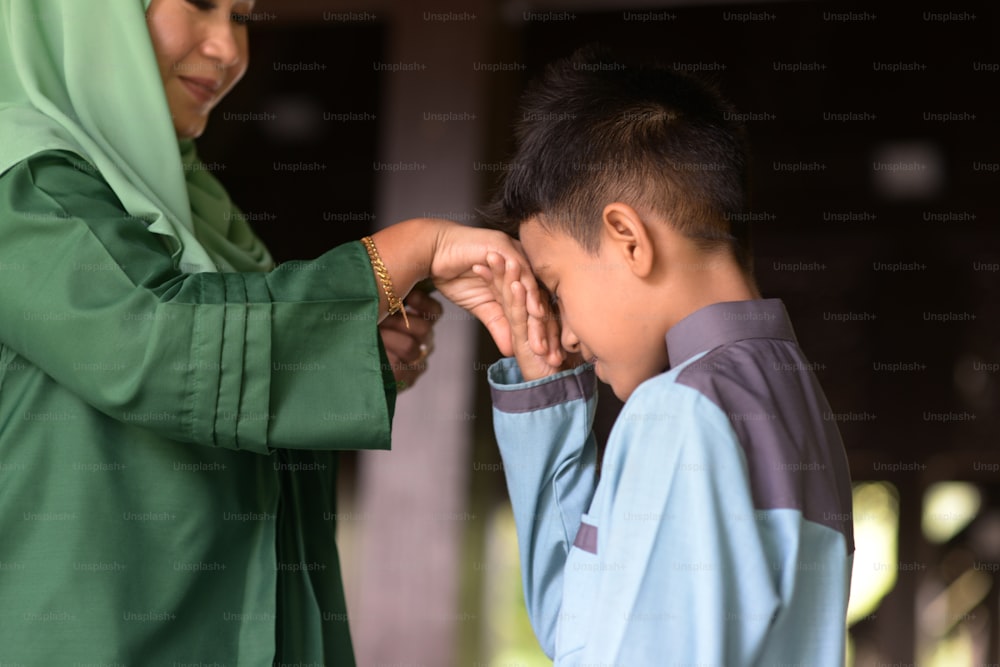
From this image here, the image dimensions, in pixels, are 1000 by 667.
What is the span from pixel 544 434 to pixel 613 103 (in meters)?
0.42

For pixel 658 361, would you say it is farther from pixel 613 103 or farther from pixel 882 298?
pixel 882 298

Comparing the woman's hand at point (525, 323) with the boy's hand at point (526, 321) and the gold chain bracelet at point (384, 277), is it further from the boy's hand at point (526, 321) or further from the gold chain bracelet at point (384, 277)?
the gold chain bracelet at point (384, 277)

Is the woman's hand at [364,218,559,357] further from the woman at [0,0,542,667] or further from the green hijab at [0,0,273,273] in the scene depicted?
the green hijab at [0,0,273,273]

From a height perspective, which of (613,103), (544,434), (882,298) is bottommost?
(544,434)

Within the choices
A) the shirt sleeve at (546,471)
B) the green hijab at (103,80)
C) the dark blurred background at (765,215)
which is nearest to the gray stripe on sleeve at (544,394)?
the shirt sleeve at (546,471)

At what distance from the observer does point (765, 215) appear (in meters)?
5.76

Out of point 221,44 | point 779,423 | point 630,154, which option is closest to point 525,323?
point 630,154

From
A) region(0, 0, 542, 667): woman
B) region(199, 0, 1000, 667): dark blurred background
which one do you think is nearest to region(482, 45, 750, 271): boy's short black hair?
region(0, 0, 542, 667): woman

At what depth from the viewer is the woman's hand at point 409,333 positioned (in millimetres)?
→ 1708

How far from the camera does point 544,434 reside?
4.72ft

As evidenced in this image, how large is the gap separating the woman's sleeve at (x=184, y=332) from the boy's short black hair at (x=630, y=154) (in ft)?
0.87

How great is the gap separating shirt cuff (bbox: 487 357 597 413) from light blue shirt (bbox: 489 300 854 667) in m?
0.20

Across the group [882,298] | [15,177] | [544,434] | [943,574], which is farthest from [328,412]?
[943,574]

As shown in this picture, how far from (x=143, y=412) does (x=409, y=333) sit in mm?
556
